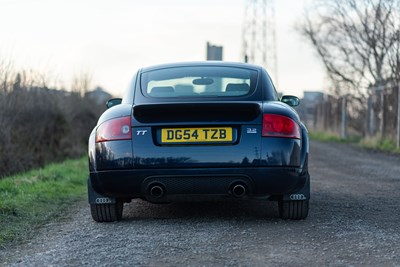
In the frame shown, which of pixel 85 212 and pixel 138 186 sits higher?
pixel 138 186

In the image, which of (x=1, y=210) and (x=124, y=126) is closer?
(x=124, y=126)

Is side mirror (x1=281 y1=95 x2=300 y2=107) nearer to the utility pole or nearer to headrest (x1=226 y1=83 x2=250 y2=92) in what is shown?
headrest (x1=226 y1=83 x2=250 y2=92)

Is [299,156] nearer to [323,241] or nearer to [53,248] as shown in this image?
[323,241]

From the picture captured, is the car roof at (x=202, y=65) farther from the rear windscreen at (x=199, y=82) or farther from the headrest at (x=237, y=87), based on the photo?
the headrest at (x=237, y=87)

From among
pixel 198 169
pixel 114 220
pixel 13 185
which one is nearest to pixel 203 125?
pixel 198 169

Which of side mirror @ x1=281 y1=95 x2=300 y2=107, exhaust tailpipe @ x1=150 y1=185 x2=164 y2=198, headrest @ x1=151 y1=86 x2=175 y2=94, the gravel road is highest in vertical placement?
headrest @ x1=151 y1=86 x2=175 y2=94

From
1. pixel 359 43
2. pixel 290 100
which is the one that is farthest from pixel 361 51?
pixel 290 100

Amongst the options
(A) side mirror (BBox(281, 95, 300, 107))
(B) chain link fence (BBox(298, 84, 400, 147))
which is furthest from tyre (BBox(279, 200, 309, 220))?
(B) chain link fence (BBox(298, 84, 400, 147))

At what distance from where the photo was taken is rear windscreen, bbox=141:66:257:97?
20.2ft

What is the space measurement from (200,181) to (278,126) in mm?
794

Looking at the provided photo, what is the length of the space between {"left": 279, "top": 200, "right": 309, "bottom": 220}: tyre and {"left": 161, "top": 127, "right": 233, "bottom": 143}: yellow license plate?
0.89 meters

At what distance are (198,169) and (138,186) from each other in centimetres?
53

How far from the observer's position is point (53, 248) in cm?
515

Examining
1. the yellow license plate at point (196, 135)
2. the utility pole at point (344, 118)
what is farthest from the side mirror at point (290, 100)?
the utility pole at point (344, 118)
